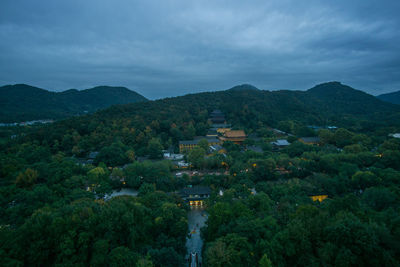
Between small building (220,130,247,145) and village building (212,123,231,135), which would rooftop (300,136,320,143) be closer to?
small building (220,130,247,145)

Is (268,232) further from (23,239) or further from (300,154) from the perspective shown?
(300,154)

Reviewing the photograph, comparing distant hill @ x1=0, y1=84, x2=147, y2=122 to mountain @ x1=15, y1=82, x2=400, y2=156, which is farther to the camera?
distant hill @ x1=0, y1=84, x2=147, y2=122

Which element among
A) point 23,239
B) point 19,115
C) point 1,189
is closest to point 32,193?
point 1,189

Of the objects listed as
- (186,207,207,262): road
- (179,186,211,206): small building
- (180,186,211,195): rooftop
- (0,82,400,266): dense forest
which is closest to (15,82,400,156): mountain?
(0,82,400,266): dense forest

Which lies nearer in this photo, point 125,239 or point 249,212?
point 125,239

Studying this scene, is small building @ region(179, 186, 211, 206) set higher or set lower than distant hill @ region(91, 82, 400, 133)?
lower

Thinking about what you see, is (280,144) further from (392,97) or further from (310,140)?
(392,97)

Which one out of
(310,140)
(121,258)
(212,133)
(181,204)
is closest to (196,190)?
(181,204)
